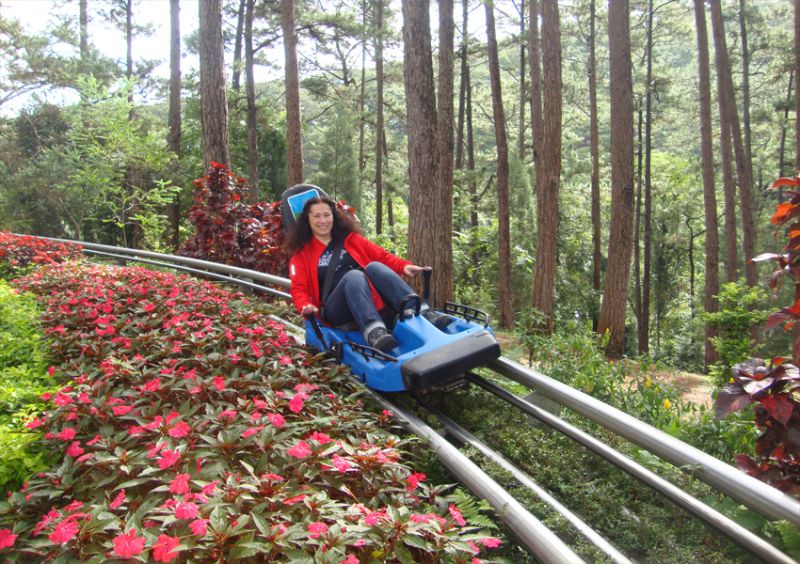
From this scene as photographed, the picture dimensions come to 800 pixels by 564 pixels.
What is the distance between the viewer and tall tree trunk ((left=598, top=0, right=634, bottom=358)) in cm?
1113

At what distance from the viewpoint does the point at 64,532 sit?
5.98 feet

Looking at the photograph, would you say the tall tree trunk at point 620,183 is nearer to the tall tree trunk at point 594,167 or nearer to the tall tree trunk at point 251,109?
the tall tree trunk at point 594,167

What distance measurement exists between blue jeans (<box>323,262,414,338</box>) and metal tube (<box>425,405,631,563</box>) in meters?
0.77

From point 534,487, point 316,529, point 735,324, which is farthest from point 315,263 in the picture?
point 735,324

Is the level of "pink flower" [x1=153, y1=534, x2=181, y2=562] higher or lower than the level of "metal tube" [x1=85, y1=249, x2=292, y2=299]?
lower

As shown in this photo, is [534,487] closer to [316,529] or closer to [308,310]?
[316,529]

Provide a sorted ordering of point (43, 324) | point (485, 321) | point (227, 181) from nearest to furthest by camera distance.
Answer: point (485, 321) → point (43, 324) → point (227, 181)

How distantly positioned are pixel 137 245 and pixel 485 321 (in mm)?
14048

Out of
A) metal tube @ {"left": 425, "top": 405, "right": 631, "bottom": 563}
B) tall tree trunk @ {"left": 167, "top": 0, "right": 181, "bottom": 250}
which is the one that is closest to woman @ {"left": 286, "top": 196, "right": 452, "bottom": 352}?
metal tube @ {"left": 425, "top": 405, "right": 631, "bottom": 563}

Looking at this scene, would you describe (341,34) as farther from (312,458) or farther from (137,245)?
(312,458)

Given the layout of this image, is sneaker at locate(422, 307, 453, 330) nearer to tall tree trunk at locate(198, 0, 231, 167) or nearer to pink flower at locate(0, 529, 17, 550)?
pink flower at locate(0, 529, 17, 550)

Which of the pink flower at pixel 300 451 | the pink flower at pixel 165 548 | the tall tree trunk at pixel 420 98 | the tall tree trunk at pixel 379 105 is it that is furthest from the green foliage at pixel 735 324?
the tall tree trunk at pixel 379 105

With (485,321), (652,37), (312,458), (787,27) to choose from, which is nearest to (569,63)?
(652,37)

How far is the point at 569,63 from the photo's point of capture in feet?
93.5
